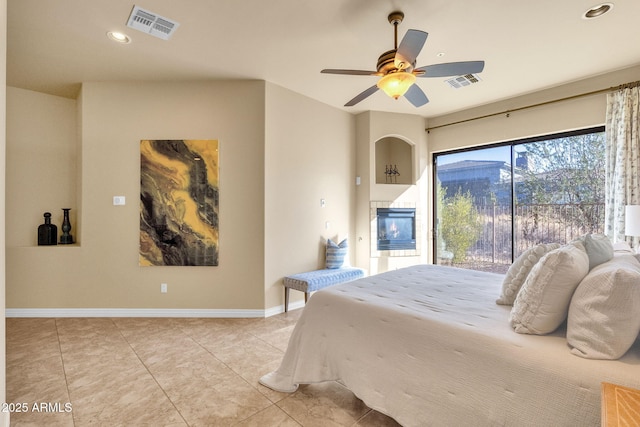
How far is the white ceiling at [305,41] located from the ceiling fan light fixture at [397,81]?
54cm

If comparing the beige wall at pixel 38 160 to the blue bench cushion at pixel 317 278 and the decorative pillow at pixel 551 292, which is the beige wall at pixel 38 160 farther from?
the decorative pillow at pixel 551 292

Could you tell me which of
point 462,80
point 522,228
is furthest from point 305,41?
point 522,228

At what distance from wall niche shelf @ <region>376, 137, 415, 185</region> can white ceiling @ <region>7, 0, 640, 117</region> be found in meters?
1.57

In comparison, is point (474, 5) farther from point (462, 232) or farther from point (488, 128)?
point (462, 232)

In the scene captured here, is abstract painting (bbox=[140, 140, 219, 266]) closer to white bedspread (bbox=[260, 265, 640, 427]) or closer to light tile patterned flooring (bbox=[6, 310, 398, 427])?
light tile patterned flooring (bbox=[6, 310, 398, 427])

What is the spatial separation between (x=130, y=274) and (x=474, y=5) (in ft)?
14.3

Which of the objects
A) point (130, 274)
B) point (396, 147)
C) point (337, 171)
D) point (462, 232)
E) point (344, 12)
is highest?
point (344, 12)

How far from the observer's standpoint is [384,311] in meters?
1.83

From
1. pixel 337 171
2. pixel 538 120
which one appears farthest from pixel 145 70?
pixel 538 120

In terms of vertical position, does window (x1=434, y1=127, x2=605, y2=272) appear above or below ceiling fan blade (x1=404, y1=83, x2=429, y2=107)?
below

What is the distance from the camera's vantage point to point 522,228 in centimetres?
427

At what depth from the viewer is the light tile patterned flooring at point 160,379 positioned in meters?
1.89

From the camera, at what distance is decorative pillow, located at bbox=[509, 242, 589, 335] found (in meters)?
1.43

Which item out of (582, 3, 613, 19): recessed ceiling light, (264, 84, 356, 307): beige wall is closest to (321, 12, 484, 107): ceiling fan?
(582, 3, 613, 19): recessed ceiling light
